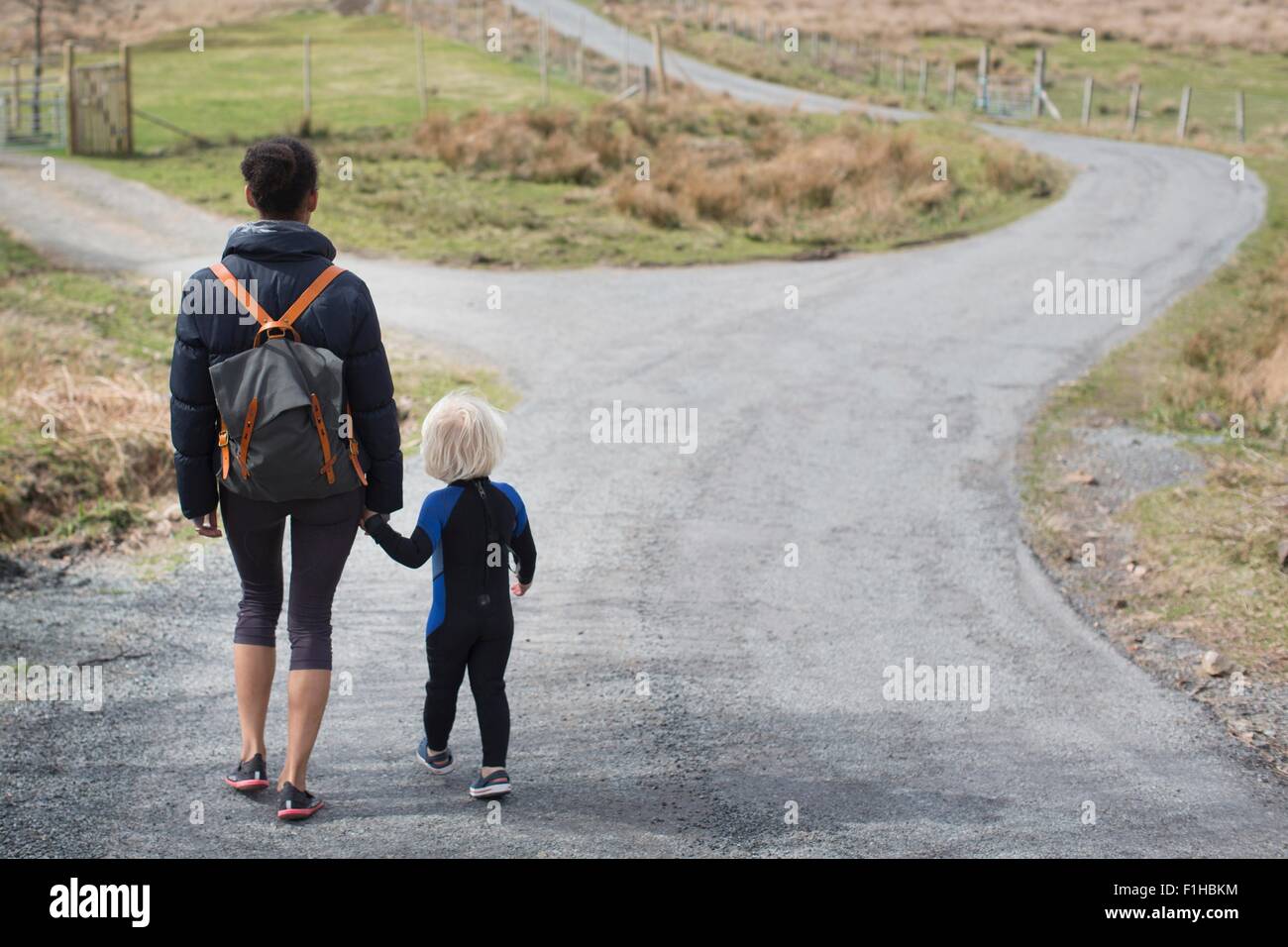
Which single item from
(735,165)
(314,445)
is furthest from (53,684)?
(735,165)

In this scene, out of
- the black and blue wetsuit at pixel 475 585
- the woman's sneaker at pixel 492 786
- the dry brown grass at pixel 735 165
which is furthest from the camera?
the dry brown grass at pixel 735 165

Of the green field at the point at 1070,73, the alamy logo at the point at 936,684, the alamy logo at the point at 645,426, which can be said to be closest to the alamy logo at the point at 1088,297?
the alamy logo at the point at 645,426

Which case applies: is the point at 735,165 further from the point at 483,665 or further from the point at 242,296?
the point at 242,296

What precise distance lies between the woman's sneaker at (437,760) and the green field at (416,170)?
42.4ft

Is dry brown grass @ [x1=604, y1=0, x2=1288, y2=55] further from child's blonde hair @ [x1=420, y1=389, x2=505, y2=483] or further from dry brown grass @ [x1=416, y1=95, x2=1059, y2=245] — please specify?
child's blonde hair @ [x1=420, y1=389, x2=505, y2=483]

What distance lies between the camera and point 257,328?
3928 mm

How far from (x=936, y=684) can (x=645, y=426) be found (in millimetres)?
4776

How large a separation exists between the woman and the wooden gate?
23.9m

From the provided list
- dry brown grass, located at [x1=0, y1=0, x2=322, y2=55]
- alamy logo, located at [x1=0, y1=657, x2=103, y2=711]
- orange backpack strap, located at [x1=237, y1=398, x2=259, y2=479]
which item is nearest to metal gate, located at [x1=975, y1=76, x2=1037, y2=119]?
dry brown grass, located at [x1=0, y1=0, x2=322, y2=55]

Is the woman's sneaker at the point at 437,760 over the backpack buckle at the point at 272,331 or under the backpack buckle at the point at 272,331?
under

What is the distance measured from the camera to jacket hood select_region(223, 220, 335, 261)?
3.95 meters

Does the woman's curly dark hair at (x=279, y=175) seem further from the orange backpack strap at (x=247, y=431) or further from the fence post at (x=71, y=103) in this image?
the fence post at (x=71, y=103)

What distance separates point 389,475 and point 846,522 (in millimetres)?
4764

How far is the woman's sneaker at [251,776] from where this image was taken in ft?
14.5
